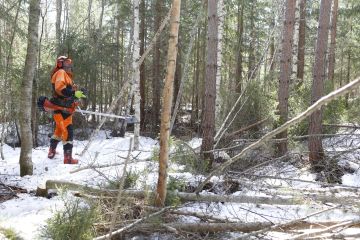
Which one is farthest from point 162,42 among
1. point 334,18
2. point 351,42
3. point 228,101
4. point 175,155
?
point 175,155

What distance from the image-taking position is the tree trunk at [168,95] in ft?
12.4

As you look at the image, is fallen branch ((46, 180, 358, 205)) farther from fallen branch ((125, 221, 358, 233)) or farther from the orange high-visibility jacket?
the orange high-visibility jacket

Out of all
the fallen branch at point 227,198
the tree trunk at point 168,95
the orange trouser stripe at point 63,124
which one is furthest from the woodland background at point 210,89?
the orange trouser stripe at point 63,124

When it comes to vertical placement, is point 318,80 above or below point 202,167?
above

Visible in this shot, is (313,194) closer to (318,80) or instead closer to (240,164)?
(240,164)

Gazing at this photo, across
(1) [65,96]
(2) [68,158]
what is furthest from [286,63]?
(2) [68,158]

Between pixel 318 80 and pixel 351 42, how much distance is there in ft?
55.0

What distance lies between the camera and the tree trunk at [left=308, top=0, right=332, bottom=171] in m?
7.16

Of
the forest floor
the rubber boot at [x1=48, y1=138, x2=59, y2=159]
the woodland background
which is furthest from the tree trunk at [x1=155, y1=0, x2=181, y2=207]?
the rubber boot at [x1=48, y1=138, x2=59, y2=159]

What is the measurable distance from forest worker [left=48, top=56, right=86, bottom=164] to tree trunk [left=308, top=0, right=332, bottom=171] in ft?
14.3

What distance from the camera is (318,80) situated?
7.39m

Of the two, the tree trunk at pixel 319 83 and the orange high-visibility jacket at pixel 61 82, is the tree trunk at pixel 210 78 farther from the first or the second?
the orange high-visibility jacket at pixel 61 82

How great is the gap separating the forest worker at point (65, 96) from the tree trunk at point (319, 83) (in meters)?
4.35

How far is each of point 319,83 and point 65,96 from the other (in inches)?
193
